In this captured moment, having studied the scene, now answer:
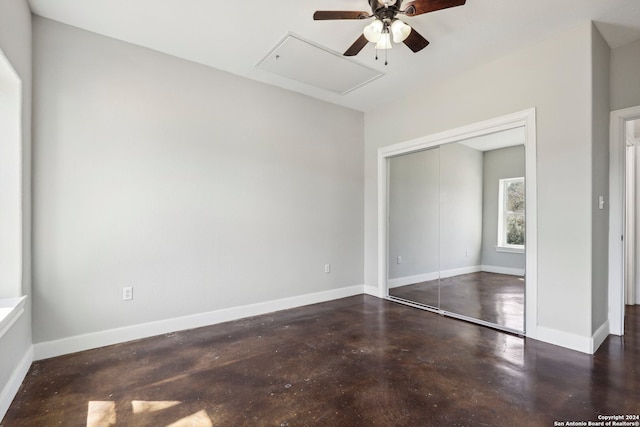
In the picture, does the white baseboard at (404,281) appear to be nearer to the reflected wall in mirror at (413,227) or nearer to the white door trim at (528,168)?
the reflected wall in mirror at (413,227)

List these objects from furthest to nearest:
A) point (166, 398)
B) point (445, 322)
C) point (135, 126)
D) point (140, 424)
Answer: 1. point (445, 322)
2. point (135, 126)
3. point (166, 398)
4. point (140, 424)

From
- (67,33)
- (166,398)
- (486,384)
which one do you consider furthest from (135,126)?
(486,384)

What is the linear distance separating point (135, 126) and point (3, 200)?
115 cm

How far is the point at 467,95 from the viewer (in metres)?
3.34

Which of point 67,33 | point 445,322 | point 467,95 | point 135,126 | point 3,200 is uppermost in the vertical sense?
point 67,33

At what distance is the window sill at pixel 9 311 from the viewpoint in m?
1.70

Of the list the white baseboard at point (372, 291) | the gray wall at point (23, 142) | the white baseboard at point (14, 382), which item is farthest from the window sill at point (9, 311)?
the white baseboard at point (372, 291)

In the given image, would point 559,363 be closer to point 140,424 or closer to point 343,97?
point 140,424

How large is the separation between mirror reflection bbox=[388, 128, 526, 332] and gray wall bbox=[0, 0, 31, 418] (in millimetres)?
3801

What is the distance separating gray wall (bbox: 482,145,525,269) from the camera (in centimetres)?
308

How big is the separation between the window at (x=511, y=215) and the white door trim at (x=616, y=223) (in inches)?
32.3

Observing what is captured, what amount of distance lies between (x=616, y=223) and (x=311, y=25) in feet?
11.2

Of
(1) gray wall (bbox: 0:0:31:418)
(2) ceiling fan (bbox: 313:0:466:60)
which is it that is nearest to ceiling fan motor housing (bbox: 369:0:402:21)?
(2) ceiling fan (bbox: 313:0:466:60)

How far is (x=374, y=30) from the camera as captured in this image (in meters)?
2.17
